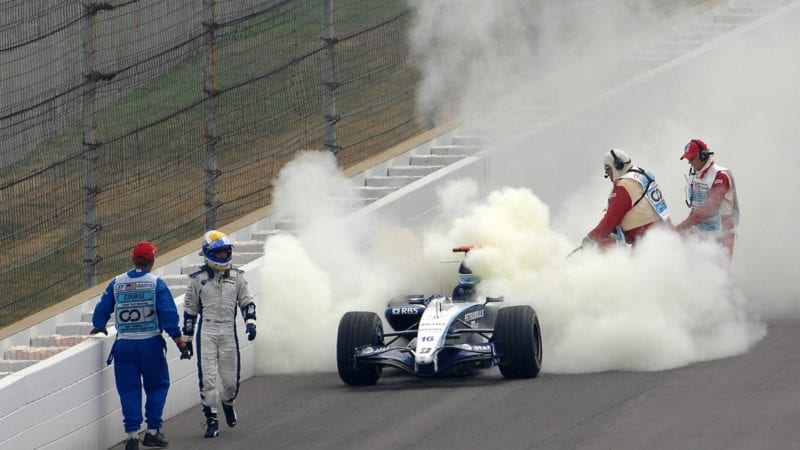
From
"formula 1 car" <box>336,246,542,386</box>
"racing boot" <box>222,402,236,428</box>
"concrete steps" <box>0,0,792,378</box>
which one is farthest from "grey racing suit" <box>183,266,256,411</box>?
"concrete steps" <box>0,0,792,378</box>

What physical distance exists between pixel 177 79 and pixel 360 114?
3.53 meters

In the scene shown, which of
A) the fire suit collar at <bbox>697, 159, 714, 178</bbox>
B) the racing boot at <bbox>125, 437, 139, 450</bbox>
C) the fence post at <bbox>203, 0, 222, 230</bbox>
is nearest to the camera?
the racing boot at <bbox>125, 437, 139, 450</bbox>

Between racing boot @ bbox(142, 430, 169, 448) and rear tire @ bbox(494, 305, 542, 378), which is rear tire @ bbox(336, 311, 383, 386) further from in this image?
racing boot @ bbox(142, 430, 169, 448)

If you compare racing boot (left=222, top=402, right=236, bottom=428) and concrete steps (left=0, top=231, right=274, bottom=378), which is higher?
concrete steps (left=0, top=231, right=274, bottom=378)

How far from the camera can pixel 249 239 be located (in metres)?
19.2

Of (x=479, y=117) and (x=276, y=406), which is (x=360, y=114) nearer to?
(x=479, y=117)

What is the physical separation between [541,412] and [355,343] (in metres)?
2.43

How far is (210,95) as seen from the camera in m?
17.8

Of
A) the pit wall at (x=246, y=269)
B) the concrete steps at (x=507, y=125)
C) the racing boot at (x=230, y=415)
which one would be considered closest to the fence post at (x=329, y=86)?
the concrete steps at (x=507, y=125)

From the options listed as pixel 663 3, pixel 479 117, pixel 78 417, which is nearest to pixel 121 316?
pixel 78 417

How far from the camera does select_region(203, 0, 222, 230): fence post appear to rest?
699 inches

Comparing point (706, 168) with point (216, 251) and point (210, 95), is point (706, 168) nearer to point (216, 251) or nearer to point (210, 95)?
point (210, 95)

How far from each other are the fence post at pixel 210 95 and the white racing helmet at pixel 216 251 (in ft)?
14.6

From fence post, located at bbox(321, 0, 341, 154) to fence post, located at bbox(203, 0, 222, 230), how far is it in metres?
1.89
